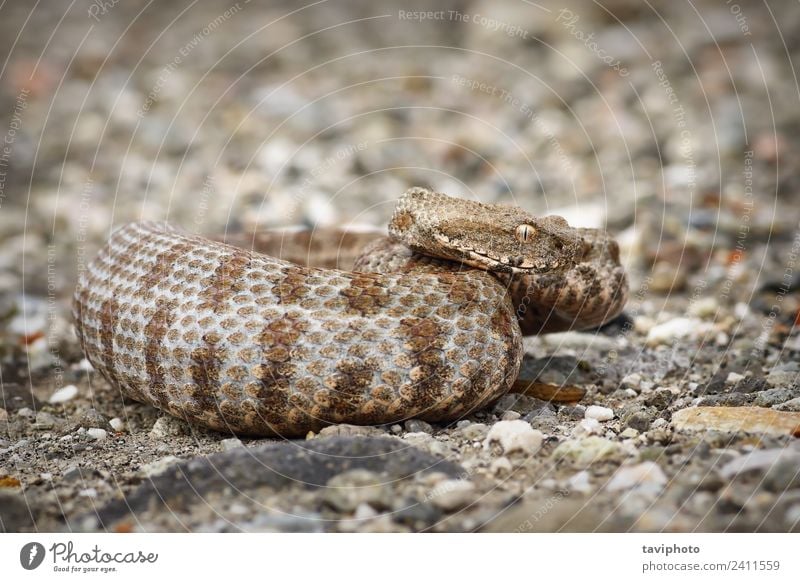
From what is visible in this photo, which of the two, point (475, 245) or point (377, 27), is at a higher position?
point (377, 27)

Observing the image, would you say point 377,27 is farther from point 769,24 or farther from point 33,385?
point 33,385

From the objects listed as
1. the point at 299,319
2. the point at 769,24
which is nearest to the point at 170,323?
the point at 299,319

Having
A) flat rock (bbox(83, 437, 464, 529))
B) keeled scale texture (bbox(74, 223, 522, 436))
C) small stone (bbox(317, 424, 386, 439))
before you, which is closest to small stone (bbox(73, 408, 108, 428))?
keeled scale texture (bbox(74, 223, 522, 436))

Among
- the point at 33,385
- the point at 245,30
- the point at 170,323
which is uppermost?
the point at 245,30

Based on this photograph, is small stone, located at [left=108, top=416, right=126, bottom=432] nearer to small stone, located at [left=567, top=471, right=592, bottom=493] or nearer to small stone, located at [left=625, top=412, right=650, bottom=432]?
small stone, located at [left=567, top=471, right=592, bottom=493]

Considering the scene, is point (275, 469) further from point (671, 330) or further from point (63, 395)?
point (671, 330)
